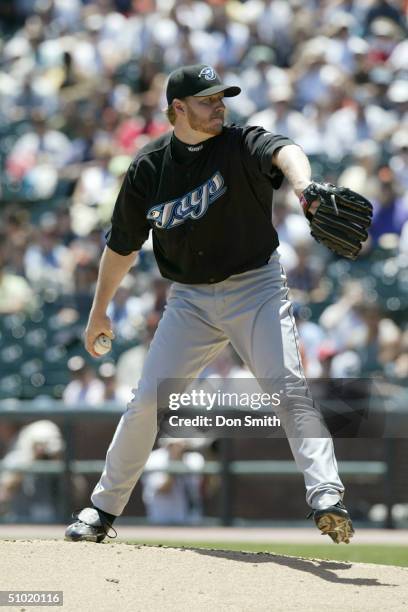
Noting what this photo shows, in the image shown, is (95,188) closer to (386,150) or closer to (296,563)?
(386,150)

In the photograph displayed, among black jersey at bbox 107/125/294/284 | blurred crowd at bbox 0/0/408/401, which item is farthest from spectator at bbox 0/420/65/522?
black jersey at bbox 107/125/294/284

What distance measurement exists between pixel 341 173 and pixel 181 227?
6.36 metres

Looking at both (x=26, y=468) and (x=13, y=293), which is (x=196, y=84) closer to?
(x=26, y=468)

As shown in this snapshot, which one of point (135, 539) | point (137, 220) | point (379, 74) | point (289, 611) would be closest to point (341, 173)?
point (379, 74)

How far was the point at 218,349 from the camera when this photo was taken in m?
5.39

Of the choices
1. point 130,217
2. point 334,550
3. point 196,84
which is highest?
point 196,84

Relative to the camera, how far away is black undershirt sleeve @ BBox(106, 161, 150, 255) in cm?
536

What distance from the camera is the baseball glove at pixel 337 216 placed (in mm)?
4621

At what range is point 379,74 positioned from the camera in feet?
40.6

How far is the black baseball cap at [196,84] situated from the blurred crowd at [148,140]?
459cm

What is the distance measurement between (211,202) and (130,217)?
1.41 ft

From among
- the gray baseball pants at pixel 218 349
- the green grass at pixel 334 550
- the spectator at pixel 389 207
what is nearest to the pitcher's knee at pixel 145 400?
the gray baseball pants at pixel 218 349

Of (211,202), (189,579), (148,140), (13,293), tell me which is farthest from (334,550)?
(148,140)

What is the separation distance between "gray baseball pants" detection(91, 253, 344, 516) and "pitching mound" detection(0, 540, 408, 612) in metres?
0.39
